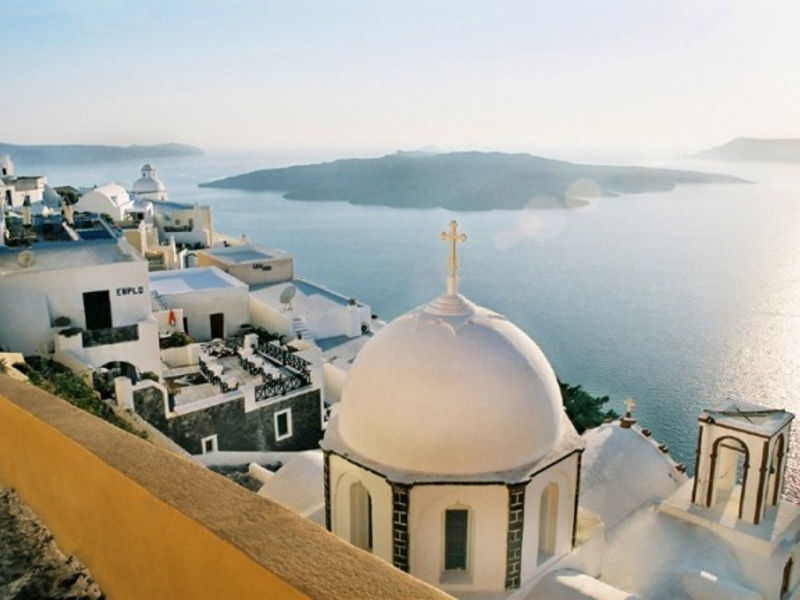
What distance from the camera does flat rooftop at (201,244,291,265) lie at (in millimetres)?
32219

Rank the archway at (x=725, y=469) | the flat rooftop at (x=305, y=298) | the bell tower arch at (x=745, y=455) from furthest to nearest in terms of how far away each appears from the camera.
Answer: the flat rooftop at (x=305, y=298)
the archway at (x=725, y=469)
the bell tower arch at (x=745, y=455)

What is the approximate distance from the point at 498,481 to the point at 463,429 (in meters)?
0.69

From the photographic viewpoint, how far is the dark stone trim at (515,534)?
781 centimetres

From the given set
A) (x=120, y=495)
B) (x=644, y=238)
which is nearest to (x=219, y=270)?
(x=120, y=495)

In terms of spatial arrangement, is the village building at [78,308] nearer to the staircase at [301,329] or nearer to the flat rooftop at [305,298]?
the staircase at [301,329]

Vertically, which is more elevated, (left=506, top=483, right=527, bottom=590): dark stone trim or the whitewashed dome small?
the whitewashed dome small

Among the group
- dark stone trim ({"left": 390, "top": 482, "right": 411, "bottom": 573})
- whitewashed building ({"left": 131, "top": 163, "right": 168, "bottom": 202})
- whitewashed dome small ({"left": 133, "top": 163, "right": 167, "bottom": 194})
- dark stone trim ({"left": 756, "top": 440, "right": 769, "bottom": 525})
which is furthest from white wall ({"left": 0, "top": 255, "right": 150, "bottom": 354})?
whitewashed dome small ({"left": 133, "top": 163, "right": 167, "bottom": 194})

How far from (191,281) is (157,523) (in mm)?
25056

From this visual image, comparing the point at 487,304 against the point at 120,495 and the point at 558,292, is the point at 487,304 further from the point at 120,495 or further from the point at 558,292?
the point at 120,495

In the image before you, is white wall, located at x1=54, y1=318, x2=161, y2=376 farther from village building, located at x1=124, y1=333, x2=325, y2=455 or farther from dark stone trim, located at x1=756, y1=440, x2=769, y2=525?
dark stone trim, located at x1=756, y1=440, x2=769, y2=525

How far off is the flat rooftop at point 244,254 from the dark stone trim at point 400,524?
24676 millimetres

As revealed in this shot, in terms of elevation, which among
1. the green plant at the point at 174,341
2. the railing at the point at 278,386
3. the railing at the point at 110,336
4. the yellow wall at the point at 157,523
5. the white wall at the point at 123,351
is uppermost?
the yellow wall at the point at 157,523

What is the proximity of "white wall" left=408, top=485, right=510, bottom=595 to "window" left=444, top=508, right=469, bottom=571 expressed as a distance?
0.27ft

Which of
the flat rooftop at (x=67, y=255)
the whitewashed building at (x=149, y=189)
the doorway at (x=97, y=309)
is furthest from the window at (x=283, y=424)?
the whitewashed building at (x=149, y=189)
